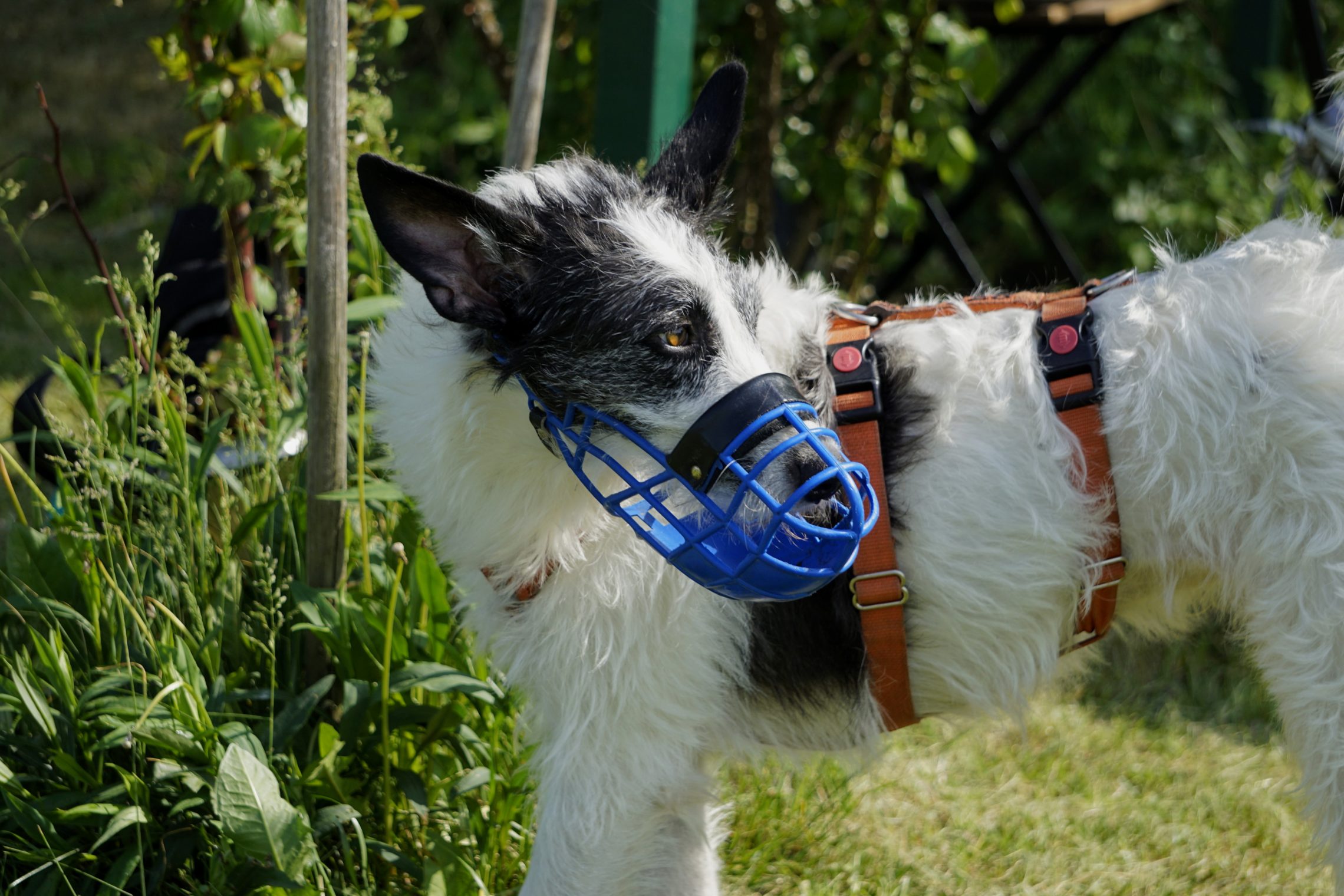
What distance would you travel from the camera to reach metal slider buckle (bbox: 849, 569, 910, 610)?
176 centimetres

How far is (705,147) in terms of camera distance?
1.93 meters

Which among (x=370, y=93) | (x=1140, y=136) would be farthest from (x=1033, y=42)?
(x=370, y=93)

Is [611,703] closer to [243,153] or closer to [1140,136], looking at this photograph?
[243,153]

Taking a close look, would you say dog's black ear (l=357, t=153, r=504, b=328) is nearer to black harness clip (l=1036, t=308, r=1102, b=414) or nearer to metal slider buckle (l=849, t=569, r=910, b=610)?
metal slider buckle (l=849, t=569, r=910, b=610)

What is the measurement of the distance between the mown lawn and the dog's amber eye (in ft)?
2.95

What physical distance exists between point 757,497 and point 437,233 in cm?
62

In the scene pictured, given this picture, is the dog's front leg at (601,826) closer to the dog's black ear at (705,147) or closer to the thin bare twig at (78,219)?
the dog's black ear at (705,147)

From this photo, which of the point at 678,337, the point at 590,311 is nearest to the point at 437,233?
the point at 590,311

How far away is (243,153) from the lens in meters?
2.43

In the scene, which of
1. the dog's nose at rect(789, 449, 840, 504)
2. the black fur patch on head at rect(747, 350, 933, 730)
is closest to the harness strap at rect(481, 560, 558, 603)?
the black fur patch on head at rect(747, 350, 933, 730)

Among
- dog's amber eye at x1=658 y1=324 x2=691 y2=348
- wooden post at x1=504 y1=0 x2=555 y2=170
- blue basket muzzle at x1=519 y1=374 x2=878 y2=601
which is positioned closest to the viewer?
blue basket muzzle at x1=519 y1=374 x2=878 y2=601

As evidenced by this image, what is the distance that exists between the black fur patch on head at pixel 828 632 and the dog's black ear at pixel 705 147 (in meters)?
0.46

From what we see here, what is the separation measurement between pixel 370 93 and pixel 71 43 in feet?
22.6

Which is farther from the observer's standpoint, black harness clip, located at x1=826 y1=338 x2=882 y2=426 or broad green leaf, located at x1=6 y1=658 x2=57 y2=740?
broad green leaf, located at x1=6 y1=658 x2=57 y2=740
